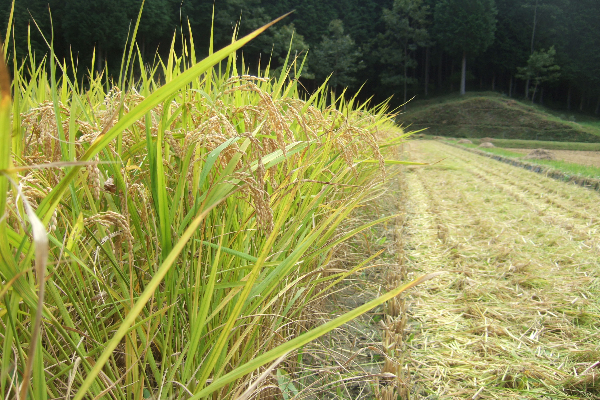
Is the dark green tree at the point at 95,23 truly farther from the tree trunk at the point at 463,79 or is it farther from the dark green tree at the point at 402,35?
the tree trunk at the point at 463,79

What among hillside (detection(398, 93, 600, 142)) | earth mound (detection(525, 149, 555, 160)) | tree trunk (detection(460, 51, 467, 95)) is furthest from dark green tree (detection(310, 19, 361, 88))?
earth mound (detection(525, 149, 555, 160))

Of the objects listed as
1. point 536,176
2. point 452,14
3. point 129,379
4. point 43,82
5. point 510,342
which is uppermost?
point 452,14

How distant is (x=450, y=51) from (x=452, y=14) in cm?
306

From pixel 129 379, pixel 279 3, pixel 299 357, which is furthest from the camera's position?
pixel 279 3

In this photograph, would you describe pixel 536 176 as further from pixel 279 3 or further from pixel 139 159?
pixel 279 3

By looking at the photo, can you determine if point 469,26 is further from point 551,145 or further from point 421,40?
point 551,145

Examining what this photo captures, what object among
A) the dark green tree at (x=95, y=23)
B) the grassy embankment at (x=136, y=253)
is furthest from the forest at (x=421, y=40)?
the grassy embankment at (x=136, y=253)

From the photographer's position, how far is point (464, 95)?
3123cm

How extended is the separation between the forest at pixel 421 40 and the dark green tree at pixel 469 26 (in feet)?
0.28

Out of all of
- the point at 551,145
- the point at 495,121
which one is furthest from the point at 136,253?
the point at 495,121

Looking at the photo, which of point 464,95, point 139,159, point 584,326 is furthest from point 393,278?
point 464,95

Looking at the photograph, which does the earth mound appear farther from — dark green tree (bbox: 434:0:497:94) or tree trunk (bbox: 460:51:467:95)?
dark green tree (bbox: 434:0:497:94)

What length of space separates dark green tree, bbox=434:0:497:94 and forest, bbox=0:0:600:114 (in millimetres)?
84

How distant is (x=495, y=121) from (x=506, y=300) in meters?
26.1
